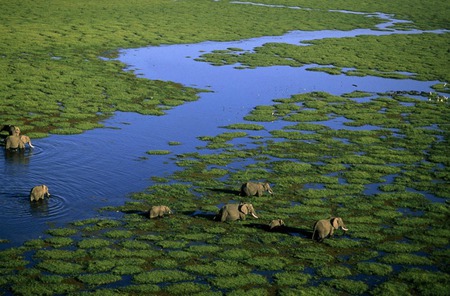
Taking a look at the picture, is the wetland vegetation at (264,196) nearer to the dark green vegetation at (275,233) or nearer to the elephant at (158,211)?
the dark green vegetation at (275,233)

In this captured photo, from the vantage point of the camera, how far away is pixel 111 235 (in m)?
21.8

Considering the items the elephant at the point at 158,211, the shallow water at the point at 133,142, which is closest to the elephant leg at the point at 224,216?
the elephant at the point at 158,211

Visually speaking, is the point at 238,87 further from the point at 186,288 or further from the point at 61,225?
the point at 186,288

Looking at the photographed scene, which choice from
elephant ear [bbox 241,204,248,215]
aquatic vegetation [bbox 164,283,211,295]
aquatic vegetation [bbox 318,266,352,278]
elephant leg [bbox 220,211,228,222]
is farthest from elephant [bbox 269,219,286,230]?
aquatic vegetation [bbox 164,283,211,295]

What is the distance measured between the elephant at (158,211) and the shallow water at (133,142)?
2.12 m

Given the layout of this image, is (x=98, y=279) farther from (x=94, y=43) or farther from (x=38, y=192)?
(x=94, y=43)

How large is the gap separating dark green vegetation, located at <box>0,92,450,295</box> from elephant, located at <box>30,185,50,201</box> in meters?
2.17

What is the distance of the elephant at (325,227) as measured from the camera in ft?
71.6

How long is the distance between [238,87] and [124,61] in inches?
450

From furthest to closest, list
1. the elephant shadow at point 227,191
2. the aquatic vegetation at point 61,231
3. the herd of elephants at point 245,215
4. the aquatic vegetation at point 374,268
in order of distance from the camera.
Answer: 1. the elephant shadow at point 227,191
2. the herd of elephants at point 245,215
3. the aquatic vegetation at point 61,231
4. the aquatic vegetation at point 374,268

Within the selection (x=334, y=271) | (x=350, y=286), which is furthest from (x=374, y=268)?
(x=350, y=286)

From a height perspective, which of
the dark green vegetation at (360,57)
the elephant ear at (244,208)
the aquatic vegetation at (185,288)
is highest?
the dark green vegetation at (360,57)

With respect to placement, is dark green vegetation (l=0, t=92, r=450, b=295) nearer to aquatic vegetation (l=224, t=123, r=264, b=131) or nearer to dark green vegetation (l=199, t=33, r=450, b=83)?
aquatic vegetation (l=224, t=123, r=264, b=131)

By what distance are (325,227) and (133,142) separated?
13.5 m
